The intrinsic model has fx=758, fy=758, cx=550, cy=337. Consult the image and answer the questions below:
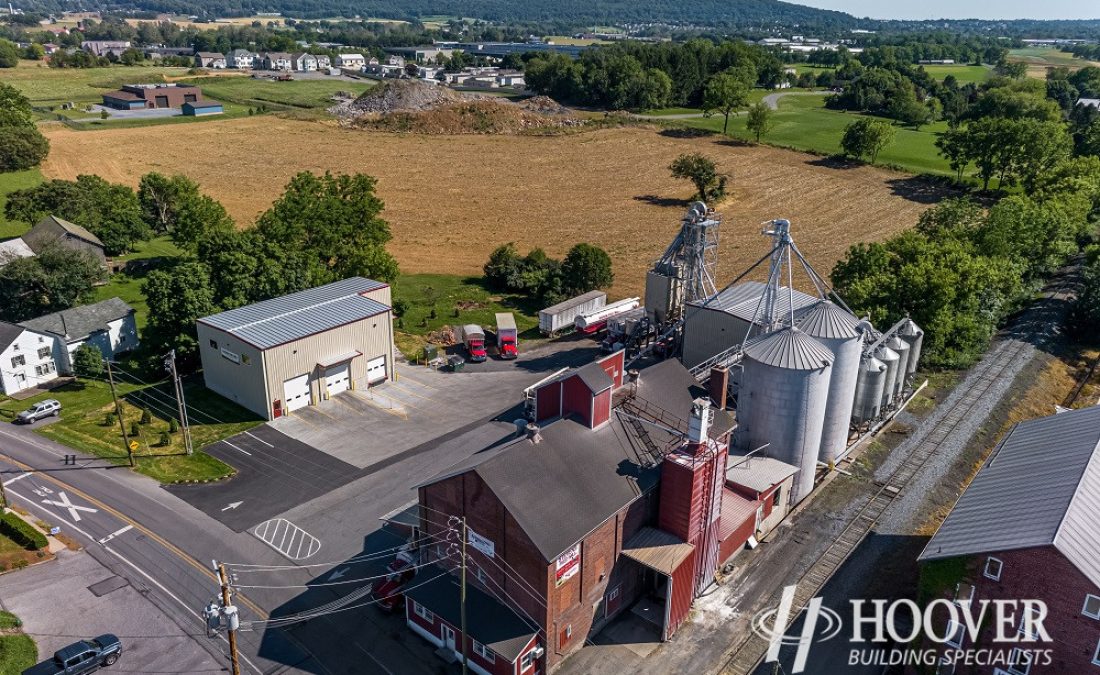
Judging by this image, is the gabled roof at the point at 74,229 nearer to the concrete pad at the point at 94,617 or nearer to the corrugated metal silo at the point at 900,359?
the concrete pad at the point at 94,617

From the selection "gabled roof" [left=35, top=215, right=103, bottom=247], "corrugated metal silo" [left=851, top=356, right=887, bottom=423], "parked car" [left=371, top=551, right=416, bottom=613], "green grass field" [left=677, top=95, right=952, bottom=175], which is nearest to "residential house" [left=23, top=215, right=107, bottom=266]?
"gabled roof" [left=35, top=215, right=103, bottom=247]

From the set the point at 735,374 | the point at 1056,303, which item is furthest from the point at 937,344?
the point at 1056,303

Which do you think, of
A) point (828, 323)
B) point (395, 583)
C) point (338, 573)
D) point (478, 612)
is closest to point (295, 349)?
point (338, 573)

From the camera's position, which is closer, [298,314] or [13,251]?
[298,314]

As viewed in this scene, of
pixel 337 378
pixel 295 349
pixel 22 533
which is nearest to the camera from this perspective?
pixel 22 533

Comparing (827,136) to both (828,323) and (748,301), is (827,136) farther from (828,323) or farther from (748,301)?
(828,323)

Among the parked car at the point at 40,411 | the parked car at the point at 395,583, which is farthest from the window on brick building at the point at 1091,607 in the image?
the parked car at the point at 40,411
